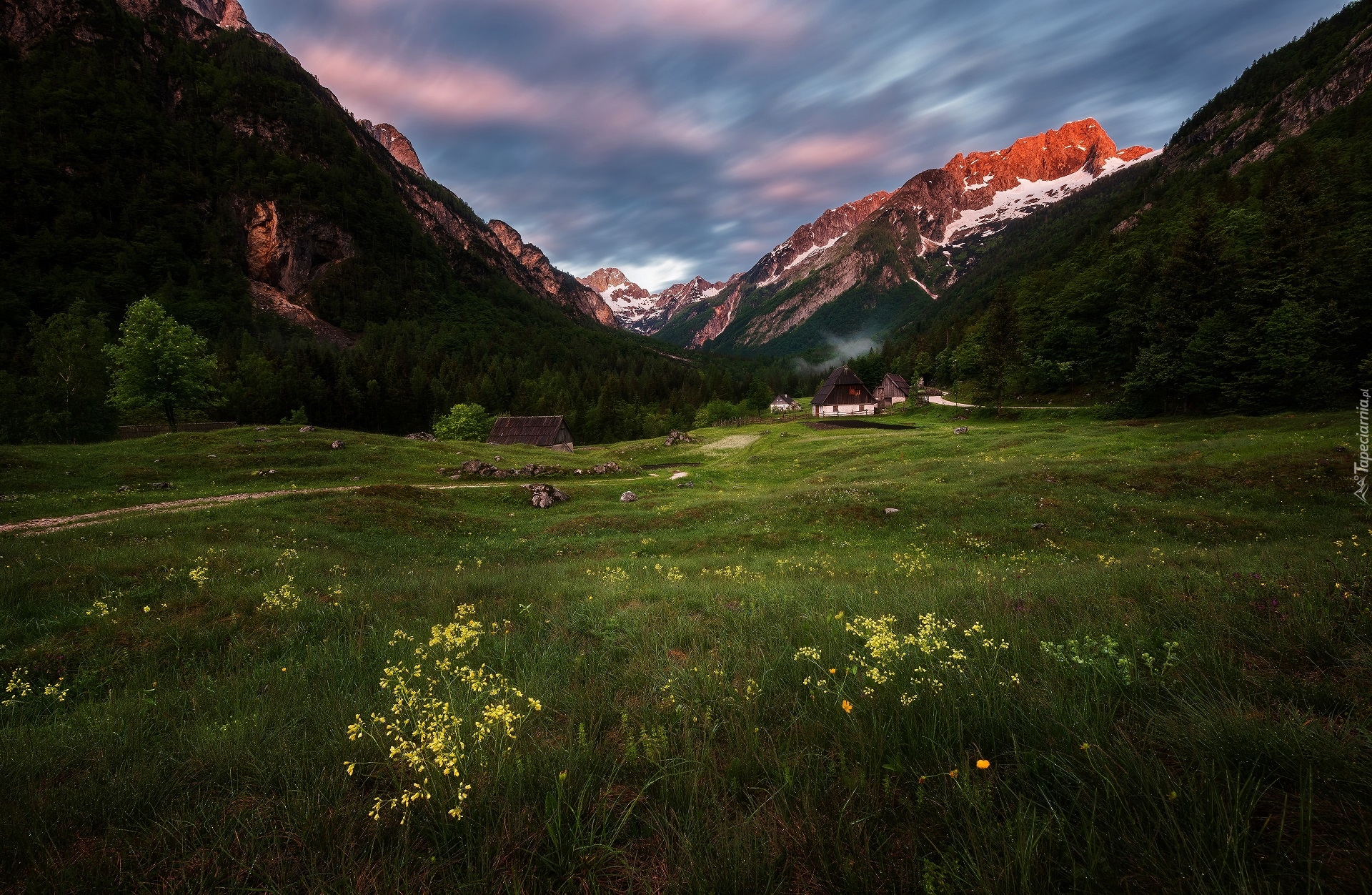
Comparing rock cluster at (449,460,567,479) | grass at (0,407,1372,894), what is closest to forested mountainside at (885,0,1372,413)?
grass at (0,407,1372,894)

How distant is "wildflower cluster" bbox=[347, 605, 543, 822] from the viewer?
Result: 2.99 m

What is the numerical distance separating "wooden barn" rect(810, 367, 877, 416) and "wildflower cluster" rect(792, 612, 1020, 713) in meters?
102

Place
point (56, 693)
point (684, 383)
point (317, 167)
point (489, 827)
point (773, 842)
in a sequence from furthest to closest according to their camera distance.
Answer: point (317, 167) < point (684, 383) < point (56, 693) < point (489, 827) < point (773, 842)

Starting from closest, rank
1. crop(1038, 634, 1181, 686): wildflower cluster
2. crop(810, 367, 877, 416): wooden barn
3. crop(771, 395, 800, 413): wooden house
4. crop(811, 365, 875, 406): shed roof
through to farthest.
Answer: crop(1038, 634, 1181, 686): wildflower cluster → crop(810, 367, 877, 416): wooden barn → crop(811, 365, 875, 406): shed roof → crop(771, 395, 800, 413): wooden house

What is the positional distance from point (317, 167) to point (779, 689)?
277 metres

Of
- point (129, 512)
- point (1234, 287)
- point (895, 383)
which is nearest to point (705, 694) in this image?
point (129, 512)

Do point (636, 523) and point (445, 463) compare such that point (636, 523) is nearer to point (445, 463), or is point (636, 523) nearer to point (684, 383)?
point (445, 463)

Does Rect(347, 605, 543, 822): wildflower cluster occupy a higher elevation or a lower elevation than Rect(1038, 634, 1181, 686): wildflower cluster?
higher

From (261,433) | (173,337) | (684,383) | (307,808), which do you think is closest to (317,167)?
(684,383)

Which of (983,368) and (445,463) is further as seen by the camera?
(983,368)

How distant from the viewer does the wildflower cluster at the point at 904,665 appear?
149 inches

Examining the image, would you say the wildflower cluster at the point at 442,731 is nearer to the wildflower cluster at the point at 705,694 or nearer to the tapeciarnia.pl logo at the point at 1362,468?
the wildflower cluster at the point at 705,694

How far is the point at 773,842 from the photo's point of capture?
2545mm

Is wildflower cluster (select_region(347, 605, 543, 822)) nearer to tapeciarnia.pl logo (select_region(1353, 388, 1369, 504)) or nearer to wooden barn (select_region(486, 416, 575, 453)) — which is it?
tapeciarnia.pl logo (select_region(1353, 388, 1369, 504))
